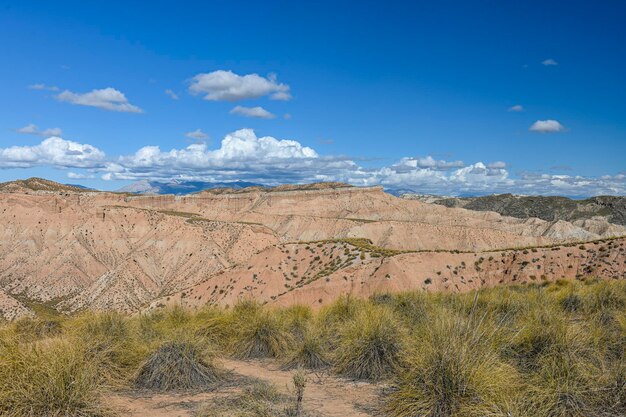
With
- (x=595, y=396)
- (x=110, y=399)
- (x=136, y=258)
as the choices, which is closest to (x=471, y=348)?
(x=595, y=396)

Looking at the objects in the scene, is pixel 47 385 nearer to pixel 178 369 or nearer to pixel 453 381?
pixel 178 369

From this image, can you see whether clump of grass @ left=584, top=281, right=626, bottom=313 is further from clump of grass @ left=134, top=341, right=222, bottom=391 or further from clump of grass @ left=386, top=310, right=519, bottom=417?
clump of grass @ left=134, top=341, right=222, bottom=391

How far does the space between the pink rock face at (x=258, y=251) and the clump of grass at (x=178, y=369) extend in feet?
87.4

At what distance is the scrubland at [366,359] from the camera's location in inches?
264

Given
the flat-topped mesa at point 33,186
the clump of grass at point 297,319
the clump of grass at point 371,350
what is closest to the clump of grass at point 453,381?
the clump of grass at point 371,350

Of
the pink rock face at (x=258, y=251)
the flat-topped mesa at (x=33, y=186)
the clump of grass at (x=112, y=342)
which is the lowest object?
the pink rock face at (x=258, y=251)

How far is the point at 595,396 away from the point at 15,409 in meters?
8.57

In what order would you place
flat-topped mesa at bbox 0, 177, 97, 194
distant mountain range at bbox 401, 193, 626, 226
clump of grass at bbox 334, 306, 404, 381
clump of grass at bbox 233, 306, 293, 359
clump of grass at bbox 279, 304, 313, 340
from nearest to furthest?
clump of grass at bbox 334, 306, 404, 381 → clump of grass at bbox 233, 306, 293, 359 → clump of grass at bbox 279, 304, 313, 340 → flat-topped mesa at bbox 0, 177, 97, 194 → distant mountain range at bbox 401, 193, 626, 226

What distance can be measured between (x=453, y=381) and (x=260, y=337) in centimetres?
659

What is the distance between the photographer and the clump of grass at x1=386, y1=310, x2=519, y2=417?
6.50 m

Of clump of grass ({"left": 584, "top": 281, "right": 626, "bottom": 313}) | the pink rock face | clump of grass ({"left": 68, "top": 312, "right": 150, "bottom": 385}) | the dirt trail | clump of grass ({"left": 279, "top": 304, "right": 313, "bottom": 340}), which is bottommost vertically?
the pink rock face

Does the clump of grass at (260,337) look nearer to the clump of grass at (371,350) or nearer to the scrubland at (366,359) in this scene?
the scrubland at (366,359)

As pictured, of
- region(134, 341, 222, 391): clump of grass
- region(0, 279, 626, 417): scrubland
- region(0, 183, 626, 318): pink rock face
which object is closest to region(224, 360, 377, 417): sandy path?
region(0, 279, 626, 417): scrubland

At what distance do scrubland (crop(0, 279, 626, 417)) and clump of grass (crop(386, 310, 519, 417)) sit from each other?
0.06 feet
